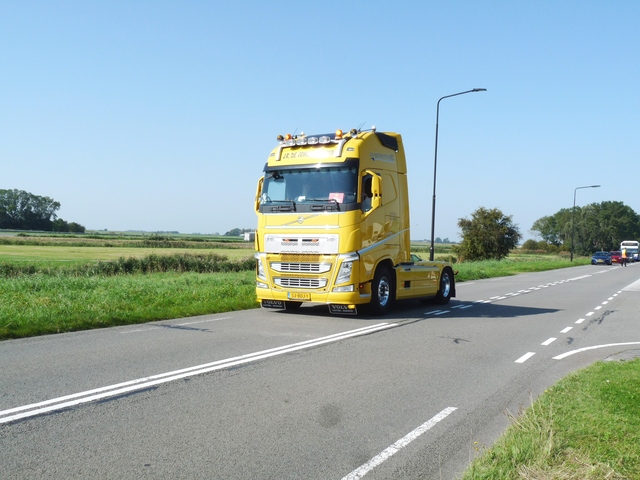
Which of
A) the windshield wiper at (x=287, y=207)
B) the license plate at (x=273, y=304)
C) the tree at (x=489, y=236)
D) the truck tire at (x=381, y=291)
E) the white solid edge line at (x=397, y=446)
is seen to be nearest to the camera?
the white solid edge line at (x=397, y=446)

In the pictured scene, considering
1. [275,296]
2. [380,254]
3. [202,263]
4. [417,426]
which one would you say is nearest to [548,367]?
[417,426]

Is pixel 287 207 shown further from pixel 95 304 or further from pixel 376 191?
pixel 95 304

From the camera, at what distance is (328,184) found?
1284cm

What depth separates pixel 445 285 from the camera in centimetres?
1691

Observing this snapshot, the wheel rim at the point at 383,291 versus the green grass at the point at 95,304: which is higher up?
the wheel rim at the point at 383,291

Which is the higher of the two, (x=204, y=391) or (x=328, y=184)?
(x=328, y=184)

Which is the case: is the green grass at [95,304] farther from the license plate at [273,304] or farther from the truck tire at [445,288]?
the truck tire at [445,288]

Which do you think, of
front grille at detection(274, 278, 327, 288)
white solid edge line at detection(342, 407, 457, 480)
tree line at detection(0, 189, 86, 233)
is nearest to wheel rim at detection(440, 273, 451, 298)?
front grille at detection(274, 278, 327, 288)

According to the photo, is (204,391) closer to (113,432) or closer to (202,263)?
(113,432)

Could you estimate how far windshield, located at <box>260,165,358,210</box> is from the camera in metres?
12.7

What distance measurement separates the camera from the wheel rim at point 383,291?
13547 mm

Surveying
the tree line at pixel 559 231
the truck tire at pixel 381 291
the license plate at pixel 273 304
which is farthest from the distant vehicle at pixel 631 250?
the license plate at pixel 273 304

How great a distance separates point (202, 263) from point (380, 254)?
2545 centimetres

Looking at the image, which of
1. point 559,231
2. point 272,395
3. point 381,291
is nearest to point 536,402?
point 272,395
